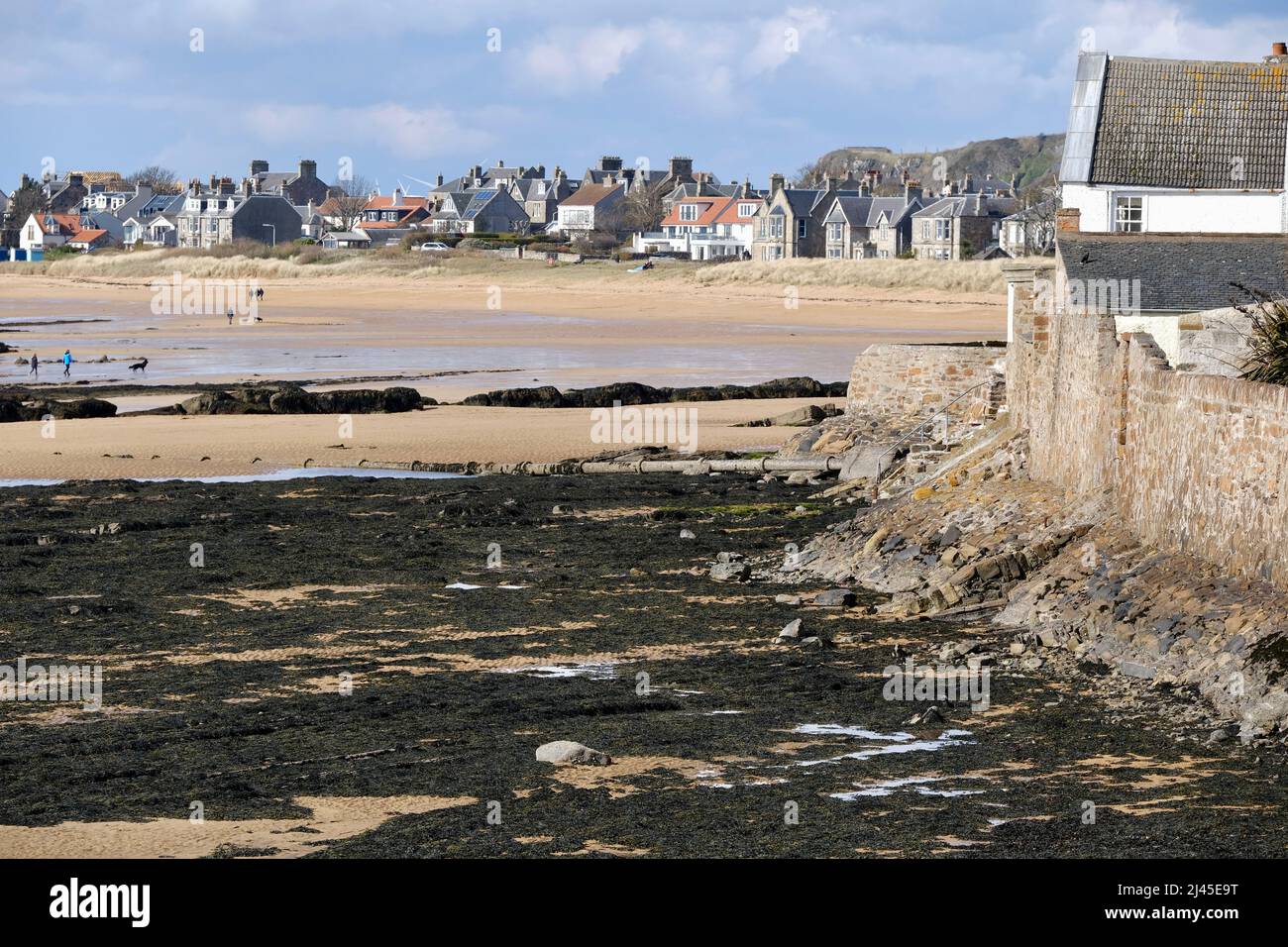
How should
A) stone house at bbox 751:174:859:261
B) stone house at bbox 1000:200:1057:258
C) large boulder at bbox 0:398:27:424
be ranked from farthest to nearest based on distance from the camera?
stone house at bbox 751:174:859:261
stone house at bbox 1000:200:1057:258
large boulder at bbox 0:398:27:424

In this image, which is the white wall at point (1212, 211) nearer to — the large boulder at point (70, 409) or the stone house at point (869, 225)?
the large boulder at point (70, 409)

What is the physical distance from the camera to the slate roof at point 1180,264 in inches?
1077

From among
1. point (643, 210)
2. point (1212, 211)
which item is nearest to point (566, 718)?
point (1212, 211)

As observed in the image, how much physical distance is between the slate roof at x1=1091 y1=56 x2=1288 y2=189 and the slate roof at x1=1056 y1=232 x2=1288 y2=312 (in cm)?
1063

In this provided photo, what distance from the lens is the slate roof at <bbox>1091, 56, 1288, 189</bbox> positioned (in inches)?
1556

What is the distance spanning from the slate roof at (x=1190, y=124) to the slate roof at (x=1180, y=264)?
10.6 meters

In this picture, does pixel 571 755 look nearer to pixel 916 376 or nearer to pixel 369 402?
pixel 916 376

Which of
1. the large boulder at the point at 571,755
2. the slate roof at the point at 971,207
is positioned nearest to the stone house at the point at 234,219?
the slate roof at the point at 971,207

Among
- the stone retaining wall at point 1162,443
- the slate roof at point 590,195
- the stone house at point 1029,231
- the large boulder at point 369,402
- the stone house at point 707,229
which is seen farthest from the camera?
the slate roof at point 590,195

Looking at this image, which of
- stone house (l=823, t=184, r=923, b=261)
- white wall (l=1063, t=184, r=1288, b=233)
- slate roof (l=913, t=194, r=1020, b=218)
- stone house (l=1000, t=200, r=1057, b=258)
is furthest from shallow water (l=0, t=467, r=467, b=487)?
stone house (l=823, t=184, r=923, b=261)

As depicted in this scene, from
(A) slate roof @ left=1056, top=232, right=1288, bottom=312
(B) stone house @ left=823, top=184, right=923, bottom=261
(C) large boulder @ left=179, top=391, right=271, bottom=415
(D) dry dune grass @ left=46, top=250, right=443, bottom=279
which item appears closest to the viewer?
(A) slate roof @ left=1056, top=232, right=1288, bottom=312

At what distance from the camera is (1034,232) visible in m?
94.2

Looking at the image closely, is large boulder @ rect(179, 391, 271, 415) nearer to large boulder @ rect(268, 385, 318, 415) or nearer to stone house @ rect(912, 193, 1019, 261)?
large boulder @ rect(268, 385, 318, 415)

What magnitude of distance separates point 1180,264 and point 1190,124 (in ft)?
43.1
